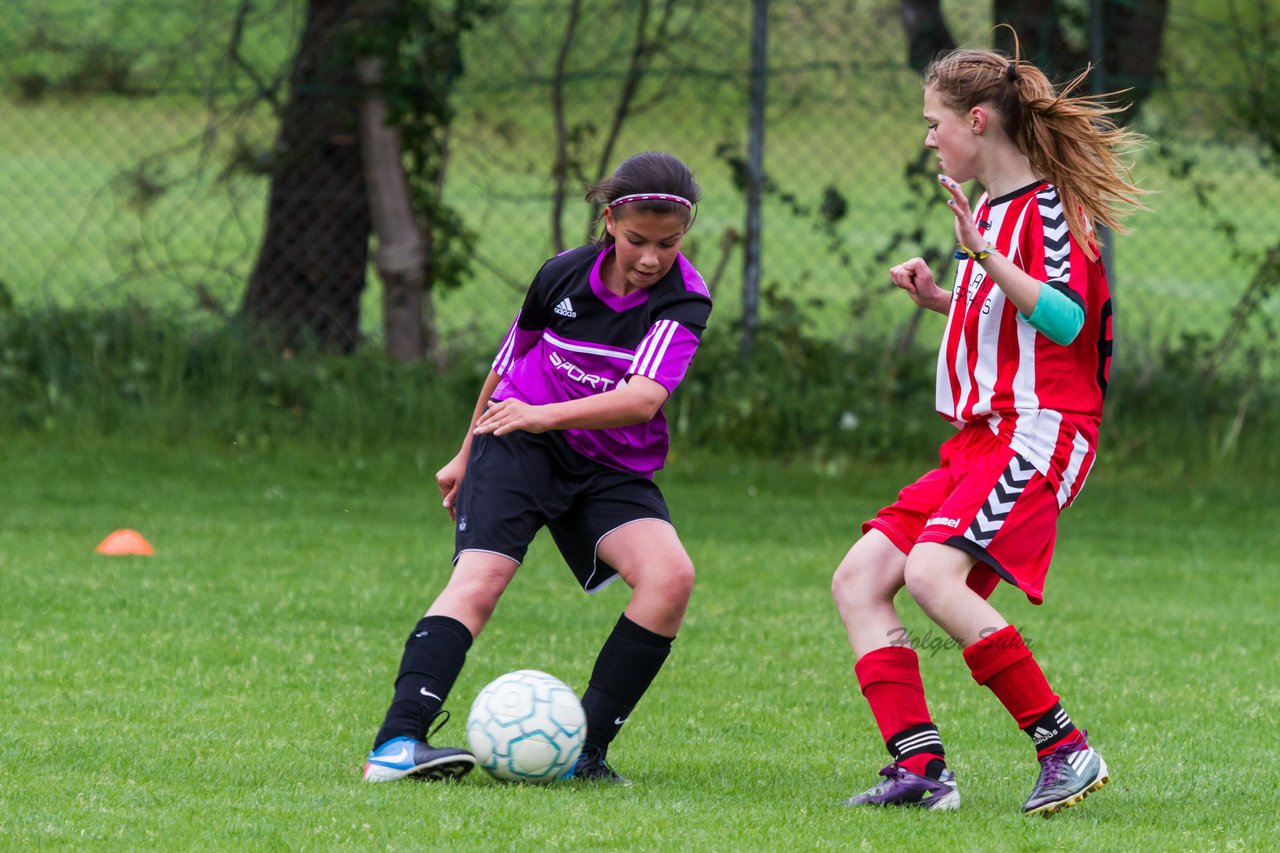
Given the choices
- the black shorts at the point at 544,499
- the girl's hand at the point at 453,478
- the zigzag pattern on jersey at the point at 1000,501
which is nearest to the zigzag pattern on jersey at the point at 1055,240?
the zigzag pattern on jersey at the point at 1000,501

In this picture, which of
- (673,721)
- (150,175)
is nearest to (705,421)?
(150,175)

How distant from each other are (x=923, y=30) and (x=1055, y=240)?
6216 mm

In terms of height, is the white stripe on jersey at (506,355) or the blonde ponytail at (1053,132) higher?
the blonde ponytail at (1053,132)

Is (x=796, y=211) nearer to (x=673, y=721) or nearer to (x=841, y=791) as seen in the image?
(x=673, y=721)

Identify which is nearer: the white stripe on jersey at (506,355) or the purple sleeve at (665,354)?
the purple sleeve at (665,354)

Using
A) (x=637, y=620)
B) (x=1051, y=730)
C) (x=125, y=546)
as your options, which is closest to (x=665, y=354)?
(x=637, y=620)

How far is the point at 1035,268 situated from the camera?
3.61 m

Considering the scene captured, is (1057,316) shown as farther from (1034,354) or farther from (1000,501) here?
(1000,501)

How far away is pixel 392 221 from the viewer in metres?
9.67

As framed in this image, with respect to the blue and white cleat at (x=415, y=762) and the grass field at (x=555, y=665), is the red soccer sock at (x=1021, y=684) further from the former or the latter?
the blue and white cleat at (x=415, y=762)

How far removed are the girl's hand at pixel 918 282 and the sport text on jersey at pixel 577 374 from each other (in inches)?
28.3

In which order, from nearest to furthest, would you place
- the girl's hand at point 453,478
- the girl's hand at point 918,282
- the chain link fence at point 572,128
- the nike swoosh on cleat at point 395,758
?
the nike swoosh on cleat at point 395,758 < the girl's hand at point 918,282 < the girl's hand at point 453,478 < the chain link fence at point 572,128

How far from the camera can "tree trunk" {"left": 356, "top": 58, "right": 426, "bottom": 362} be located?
965 cm

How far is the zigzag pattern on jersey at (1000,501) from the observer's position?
11.8 feet
